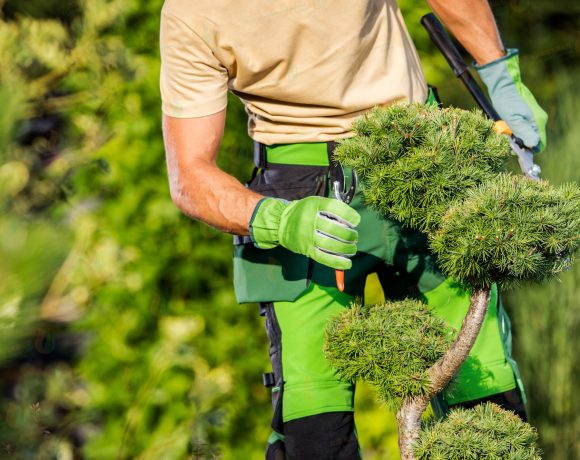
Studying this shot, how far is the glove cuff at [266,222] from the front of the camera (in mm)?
2061

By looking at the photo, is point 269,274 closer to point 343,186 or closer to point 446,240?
point 343,186

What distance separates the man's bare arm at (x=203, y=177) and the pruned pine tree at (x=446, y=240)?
1.05ft

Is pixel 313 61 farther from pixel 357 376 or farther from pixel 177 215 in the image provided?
pixel 177 215

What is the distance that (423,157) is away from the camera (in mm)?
1860

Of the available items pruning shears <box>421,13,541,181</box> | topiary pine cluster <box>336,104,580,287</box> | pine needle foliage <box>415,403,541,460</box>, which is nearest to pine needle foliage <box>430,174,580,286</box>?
topiary pine cluster <box>336,104,580,287</box>

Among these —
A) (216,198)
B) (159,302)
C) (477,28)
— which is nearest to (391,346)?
(216,198)

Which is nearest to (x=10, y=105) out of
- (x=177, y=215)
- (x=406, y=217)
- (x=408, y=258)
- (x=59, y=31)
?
(x=406, y=217)

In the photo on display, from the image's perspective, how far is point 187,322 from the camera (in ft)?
10.3

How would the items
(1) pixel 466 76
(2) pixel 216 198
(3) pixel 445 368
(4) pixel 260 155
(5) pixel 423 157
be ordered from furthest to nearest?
(1) pixel 466 76, (4) pixel 260 155, (2) pixel 216 198, (3) pixel 445 368, (5) pixel 423 157

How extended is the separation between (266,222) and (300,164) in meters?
0.28

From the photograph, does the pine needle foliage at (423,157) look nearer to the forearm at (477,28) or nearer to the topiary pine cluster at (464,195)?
the topiary pine cluster at (464,195)

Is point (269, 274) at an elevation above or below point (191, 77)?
below

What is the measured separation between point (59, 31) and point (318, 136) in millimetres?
878

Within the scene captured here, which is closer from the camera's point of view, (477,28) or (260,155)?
(260,155)
